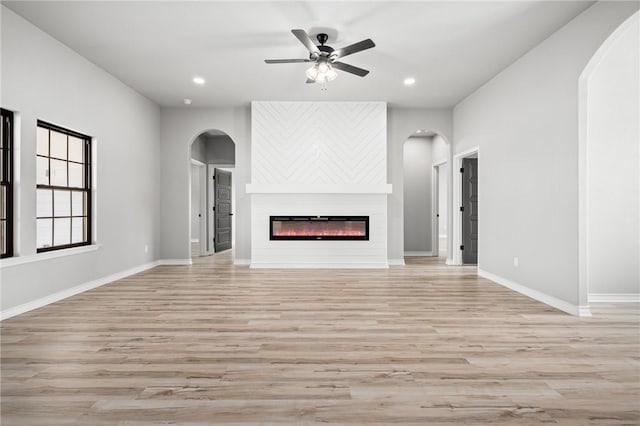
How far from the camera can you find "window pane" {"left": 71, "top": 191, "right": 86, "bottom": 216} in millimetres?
4715

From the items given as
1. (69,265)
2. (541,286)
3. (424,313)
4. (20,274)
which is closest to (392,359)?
(424,313)

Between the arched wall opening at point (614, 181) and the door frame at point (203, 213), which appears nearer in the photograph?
the arched wall opening at point (614, 181)

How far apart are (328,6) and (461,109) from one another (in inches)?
160

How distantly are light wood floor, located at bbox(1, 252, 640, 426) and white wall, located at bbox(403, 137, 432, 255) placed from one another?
4097 mm

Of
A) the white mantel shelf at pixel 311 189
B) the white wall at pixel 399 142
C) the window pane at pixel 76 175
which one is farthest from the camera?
the white wall at pixel 399 142

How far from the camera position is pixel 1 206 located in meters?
3.56

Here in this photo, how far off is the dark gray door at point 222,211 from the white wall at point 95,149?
2.01m

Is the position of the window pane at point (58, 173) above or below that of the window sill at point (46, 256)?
above

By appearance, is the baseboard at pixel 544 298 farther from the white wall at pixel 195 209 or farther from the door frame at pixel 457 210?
the white wall at pixel 195 209

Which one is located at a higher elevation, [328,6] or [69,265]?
[328,6]

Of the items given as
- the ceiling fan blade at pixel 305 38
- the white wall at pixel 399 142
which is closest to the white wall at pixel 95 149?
the ceiling fan blade at pixel 305 38

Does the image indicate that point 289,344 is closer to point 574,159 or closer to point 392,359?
point 392,359

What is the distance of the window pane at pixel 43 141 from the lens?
4098mm

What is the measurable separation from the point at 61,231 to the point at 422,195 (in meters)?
6.94
